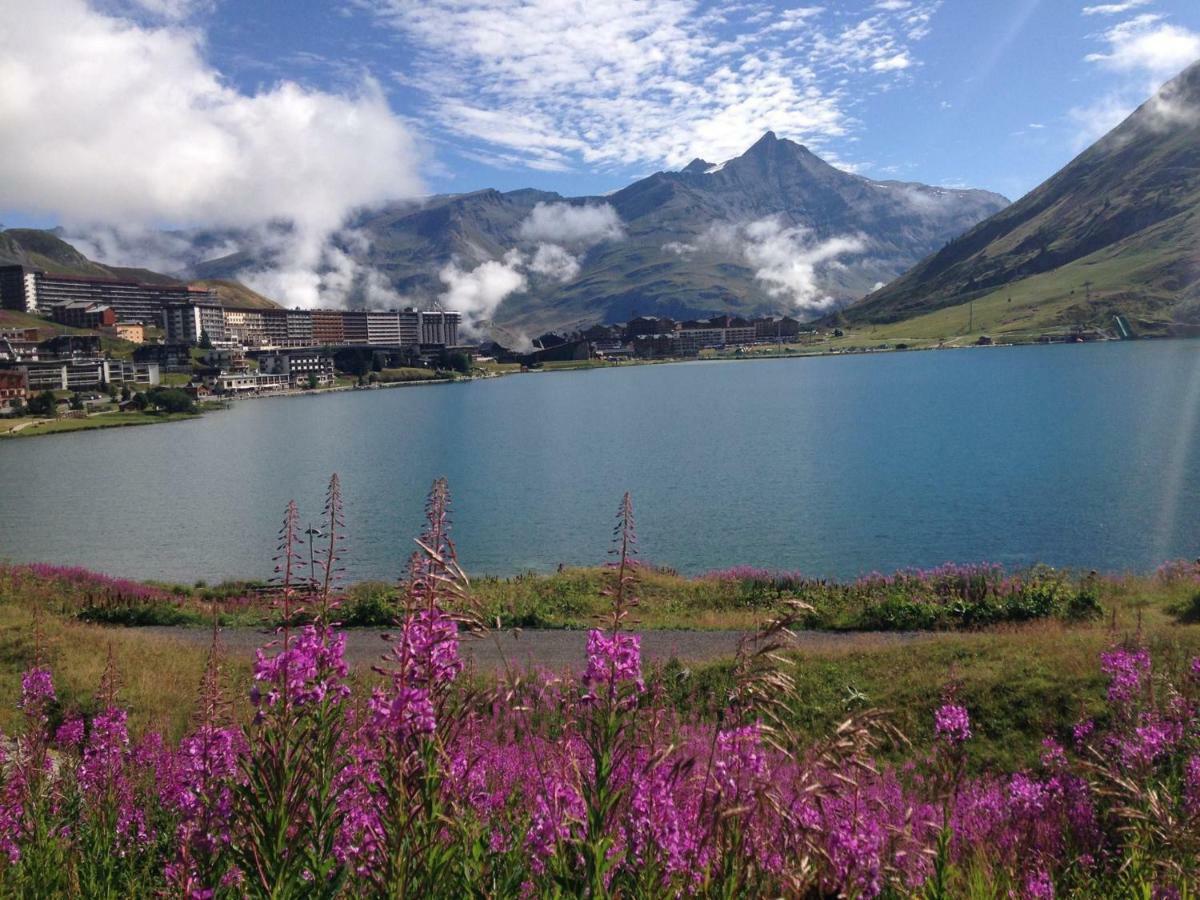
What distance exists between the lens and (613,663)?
3.43 meters

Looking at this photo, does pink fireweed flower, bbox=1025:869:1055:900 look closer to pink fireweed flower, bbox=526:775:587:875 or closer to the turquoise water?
pink fireweed flower, bbox=526:775:587:875

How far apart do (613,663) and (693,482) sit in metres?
54.0

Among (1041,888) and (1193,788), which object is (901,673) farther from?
(1041,888)

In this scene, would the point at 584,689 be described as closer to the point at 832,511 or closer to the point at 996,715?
the point at 996,715

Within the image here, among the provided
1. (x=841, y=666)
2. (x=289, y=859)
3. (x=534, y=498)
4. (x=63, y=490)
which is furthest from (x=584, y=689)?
(x=63, y=490)

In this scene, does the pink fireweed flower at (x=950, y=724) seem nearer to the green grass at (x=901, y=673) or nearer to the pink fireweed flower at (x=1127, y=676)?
the pink fireweed flower at (x=1127, y=676)

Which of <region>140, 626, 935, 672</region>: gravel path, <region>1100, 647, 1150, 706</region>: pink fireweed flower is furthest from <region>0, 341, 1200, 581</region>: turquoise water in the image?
<region>1100, 647, 1150, 706</region>: pink fireweed flower

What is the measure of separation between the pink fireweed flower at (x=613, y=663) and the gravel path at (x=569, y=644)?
549 inches

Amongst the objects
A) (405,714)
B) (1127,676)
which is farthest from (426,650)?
(1127,676)

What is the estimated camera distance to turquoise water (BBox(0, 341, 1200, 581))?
39.4m

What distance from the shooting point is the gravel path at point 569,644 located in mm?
18188

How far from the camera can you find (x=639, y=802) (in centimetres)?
358

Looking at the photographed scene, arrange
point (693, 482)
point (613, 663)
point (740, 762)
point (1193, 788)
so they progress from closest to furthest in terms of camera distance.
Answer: point (613, 663) → point (740, 762) → point (1193, 788) → point (693, 482)

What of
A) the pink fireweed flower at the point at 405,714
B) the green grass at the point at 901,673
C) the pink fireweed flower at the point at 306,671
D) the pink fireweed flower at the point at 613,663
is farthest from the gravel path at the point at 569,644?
the pink fireweed flower at the point at 405,714
